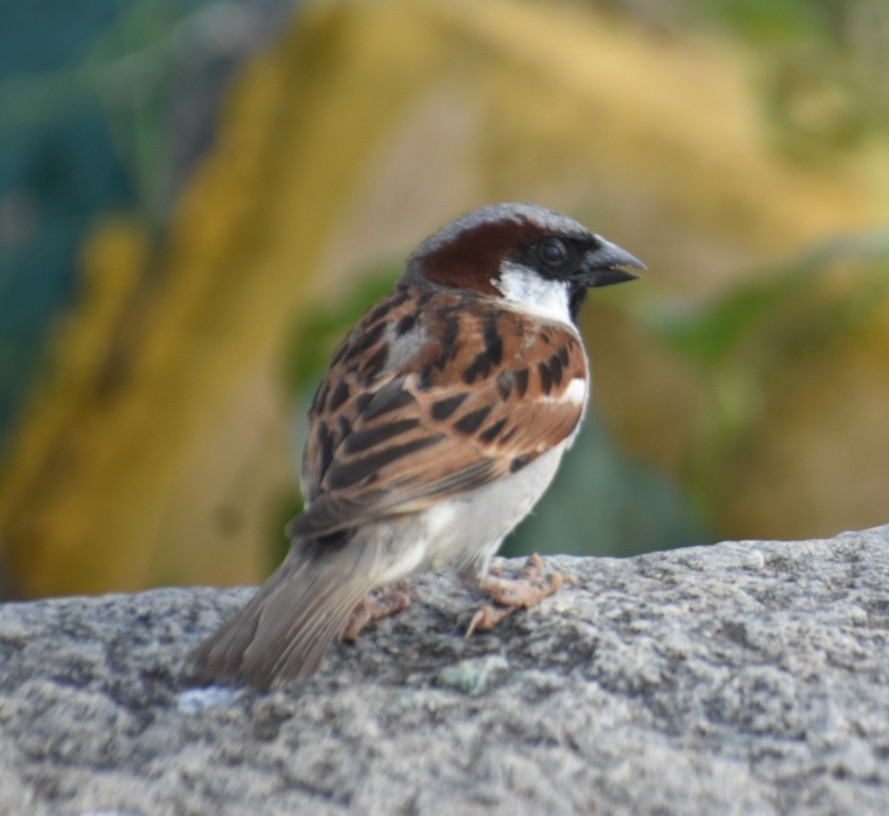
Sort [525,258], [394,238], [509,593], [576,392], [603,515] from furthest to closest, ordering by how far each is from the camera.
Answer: [394,238] < [603,515] < [525,258] < [576,392] < [509,593]

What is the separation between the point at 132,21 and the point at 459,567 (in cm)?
313

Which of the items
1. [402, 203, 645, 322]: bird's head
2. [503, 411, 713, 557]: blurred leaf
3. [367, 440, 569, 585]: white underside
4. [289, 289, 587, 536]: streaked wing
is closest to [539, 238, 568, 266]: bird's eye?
[402, 203, 645, 322]: bird's head

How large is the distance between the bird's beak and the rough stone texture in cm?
60

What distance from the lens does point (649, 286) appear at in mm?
4305

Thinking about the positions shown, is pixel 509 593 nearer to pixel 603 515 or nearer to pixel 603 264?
pixel 603 264

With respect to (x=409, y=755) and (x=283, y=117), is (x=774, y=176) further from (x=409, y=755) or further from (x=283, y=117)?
(x=409, y=755)

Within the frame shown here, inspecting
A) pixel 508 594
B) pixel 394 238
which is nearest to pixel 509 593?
pixel 508 594

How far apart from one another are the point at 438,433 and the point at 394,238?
2337 mm

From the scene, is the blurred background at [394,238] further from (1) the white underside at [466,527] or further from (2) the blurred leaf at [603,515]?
(1) the white underside at [466,527]

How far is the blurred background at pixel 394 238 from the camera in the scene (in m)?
4.09

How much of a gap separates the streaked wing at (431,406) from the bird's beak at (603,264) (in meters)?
0.15

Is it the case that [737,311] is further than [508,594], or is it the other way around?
[737,311]

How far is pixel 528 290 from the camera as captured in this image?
291cm

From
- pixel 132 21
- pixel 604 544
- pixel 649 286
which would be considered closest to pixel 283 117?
pixel 132 21
